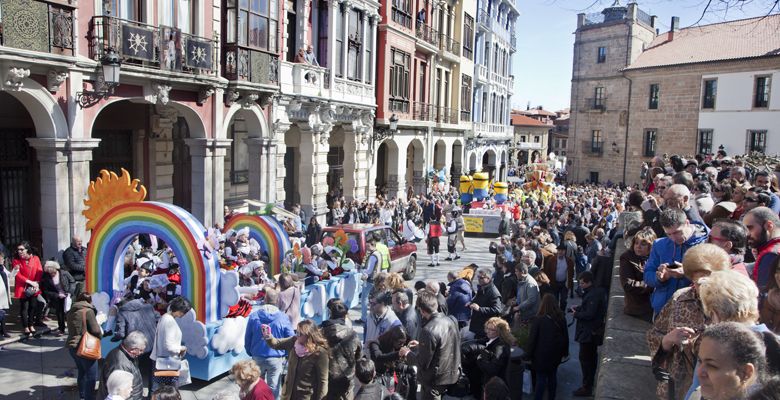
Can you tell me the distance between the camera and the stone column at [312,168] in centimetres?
2069

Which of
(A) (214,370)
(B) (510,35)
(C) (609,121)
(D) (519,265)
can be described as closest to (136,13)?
(A) (214,370)

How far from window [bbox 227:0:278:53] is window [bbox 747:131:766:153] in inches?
1162

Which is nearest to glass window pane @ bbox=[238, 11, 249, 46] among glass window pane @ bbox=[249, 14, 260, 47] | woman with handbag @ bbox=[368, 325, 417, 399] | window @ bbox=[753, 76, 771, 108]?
glass window pane @ bbox=[249, 14, 260, 47]

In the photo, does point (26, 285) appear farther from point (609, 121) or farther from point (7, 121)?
point (609, 121)

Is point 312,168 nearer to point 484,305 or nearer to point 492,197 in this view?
point 492,197

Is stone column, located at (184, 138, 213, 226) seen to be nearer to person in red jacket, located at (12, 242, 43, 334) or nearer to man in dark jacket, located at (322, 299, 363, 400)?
person in red jacket, located at (12, 242, 43, 334)

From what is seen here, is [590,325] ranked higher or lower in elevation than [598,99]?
lower

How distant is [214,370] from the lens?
28.1 feet

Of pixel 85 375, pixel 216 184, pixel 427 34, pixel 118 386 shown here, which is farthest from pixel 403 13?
pixel 118 386

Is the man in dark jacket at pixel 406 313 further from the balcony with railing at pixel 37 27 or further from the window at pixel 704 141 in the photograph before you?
the window at pixel 704 141

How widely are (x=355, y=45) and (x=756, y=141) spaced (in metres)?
26.1

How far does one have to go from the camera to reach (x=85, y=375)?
25.4 feet

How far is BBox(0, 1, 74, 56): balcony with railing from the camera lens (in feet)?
34.5

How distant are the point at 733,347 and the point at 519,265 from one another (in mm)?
6129
